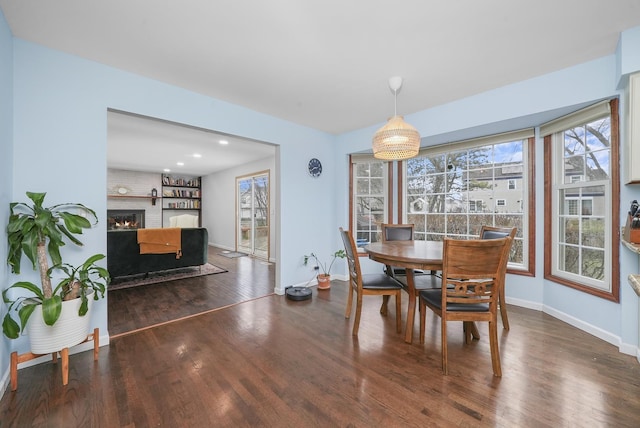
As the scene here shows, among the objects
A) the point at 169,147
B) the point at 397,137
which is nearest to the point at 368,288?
the point at 397,137

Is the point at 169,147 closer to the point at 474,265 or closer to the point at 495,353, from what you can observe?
the point at 474,265

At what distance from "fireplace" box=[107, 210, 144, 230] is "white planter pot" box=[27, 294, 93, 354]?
21.9ft

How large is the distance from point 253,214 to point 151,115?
443cm

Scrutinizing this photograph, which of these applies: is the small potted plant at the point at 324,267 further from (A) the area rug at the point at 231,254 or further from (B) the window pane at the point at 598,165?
(A) the area rug at the point at 231,254

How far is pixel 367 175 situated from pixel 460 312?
2.88m

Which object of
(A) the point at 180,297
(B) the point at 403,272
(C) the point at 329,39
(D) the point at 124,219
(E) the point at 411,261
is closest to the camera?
(C) the point at 329,39

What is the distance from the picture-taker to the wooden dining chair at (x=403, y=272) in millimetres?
2475

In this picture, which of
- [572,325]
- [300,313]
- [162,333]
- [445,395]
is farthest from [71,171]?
[572,325]

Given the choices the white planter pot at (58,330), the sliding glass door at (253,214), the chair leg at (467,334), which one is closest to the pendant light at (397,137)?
the chair leg at (467,334)

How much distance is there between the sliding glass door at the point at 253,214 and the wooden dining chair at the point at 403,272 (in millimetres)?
3481

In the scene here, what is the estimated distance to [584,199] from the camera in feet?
8.82

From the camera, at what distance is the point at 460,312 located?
1927 millimetres

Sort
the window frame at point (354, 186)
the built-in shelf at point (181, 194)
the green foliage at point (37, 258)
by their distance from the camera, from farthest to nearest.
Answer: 1. the built-in shelf at point (181, 194)
2. the window frame at point (354, 186)
3. the green foliage at point (37, 258)

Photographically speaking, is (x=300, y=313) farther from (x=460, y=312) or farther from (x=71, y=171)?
(x=71, y=171)
